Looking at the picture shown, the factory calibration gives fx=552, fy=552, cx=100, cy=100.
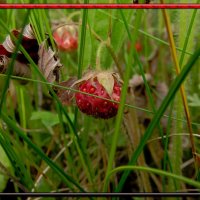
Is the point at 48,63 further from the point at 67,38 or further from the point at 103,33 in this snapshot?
the point at 67,38

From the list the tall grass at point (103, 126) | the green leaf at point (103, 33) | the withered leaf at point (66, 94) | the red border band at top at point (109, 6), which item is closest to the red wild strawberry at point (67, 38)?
the tall grass at point (103, 126)

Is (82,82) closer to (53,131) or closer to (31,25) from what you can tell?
(31,25)

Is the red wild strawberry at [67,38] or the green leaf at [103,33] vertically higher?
the green leaf at [103,33]

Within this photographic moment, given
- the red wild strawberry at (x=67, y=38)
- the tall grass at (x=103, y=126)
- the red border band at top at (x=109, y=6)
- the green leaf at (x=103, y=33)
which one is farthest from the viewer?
the red wild strawberry at (x=67, y=38)

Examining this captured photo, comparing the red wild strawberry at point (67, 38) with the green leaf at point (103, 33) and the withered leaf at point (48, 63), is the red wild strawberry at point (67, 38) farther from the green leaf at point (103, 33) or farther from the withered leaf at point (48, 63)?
the withered leaf at point (48, 63)

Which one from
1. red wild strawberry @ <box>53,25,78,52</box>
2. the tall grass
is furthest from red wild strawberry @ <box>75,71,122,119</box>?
red wild strawberry @ <box>53,25,78,52</box>

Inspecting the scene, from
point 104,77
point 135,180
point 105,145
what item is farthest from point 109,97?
point 135,180
